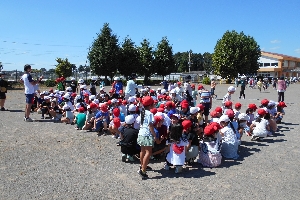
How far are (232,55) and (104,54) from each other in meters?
22.3

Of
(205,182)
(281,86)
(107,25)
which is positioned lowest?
(205,182)

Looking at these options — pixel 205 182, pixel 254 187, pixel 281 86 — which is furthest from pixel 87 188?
pixel 281 86

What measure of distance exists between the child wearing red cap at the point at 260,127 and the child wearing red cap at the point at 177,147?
323 cm

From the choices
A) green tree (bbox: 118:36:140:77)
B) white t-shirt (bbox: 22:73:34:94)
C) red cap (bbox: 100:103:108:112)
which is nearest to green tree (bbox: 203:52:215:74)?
green tree (bbox: 118:36:140:77)

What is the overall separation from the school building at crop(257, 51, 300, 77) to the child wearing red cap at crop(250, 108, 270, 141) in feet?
242

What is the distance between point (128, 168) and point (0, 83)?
10.6 meters

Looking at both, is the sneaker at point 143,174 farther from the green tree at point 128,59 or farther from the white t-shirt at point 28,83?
the green tree at point 128,59

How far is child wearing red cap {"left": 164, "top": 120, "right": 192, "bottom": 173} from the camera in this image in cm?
562

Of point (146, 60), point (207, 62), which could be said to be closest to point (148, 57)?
point (146, 60)

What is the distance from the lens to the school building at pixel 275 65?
260 ft

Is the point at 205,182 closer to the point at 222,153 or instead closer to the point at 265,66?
the point at 222,153

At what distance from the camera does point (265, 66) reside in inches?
3231

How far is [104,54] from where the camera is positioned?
134ft

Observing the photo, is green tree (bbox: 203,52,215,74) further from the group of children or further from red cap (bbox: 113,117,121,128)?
red cap (bbox: 113,117,121,128)
